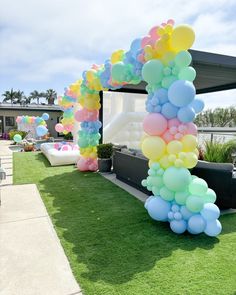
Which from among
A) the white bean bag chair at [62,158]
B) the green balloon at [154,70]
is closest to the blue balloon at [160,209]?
the green balloon at [154,70]

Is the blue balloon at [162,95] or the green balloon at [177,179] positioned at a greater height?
the blue balloon at [162,95]

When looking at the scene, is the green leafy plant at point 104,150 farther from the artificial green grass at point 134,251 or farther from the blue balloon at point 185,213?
the blue balloon at point 185,213

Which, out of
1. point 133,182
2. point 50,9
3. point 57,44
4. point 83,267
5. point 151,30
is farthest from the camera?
point 57,44

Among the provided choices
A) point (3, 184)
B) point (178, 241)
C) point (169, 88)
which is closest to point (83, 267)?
point (178, 241)

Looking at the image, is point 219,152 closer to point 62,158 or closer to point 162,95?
point 162,95

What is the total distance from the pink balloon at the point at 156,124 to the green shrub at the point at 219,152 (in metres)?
2.02

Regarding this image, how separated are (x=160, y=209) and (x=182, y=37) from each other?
247cm

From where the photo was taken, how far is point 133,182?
222 inches

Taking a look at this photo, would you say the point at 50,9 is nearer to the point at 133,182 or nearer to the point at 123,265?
the point at 133,182

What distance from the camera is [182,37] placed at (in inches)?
128

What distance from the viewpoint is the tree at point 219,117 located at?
53.7 feet

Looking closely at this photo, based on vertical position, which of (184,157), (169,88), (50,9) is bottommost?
(184,157)

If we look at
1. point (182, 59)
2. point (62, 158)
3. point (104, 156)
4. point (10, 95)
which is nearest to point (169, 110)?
point (182, 59)

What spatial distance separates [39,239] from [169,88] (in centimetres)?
278
